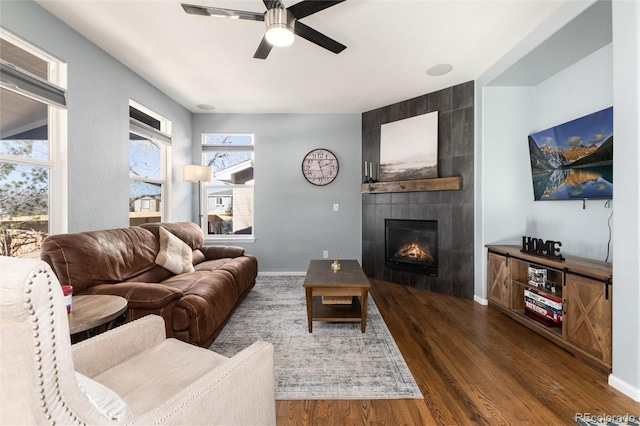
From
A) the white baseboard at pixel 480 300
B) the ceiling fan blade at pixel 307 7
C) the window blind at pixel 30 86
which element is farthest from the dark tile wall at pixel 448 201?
the window blind at pixel 30 86

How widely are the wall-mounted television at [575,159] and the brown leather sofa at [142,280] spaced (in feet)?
10.8

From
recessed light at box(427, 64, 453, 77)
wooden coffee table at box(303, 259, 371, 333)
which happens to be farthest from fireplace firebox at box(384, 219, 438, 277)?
recessed light at box(427, 64, 453, 77)

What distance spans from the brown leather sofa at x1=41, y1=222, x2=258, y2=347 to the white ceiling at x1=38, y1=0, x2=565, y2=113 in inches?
68.7

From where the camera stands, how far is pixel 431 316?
281 cm

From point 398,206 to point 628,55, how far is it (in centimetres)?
262

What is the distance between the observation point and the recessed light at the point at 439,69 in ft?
9.71

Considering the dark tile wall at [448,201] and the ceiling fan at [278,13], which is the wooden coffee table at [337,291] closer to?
the dark tile wall at [448,201]

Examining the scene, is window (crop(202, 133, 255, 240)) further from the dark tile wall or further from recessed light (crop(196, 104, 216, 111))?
the dark tile wall

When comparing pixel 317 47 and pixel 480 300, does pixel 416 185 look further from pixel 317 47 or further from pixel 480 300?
pixel 317 47

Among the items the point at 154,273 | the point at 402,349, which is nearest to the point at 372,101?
the point at 402,349

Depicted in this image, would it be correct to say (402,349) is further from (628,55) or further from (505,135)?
(505,135)

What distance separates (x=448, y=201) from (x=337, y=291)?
2081 millimetres

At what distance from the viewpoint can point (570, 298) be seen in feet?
6.84

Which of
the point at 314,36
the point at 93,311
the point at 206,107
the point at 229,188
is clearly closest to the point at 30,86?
the point at 93,311
